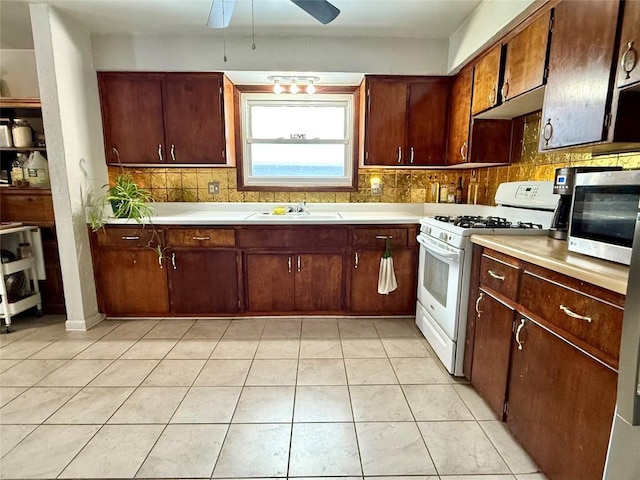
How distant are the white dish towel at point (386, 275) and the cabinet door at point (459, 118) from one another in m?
1.00

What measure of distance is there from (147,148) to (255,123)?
1.02 metres

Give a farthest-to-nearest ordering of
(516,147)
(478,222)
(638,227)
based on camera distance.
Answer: (516,147) → (478,222) → (638,227)

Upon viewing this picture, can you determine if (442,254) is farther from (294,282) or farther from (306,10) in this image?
(306,10)

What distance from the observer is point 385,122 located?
2.84m

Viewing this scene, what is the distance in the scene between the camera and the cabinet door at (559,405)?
998 mm

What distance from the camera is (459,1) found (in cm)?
220

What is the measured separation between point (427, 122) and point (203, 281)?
2422 millimetres

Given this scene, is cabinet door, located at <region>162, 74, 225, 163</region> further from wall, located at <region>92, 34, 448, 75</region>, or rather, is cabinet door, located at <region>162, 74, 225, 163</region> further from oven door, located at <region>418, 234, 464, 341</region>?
oven door, located at <region>418, 234, 464, 341</region>

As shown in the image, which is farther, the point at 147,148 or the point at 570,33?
the point at 147,148

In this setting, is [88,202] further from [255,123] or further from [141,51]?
[255,123]

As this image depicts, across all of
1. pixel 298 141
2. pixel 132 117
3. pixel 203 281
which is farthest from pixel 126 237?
pixel 298 141

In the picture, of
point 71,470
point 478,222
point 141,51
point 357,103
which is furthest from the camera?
point 357,103

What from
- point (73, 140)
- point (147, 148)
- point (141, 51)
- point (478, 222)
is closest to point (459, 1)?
point (478, 222)

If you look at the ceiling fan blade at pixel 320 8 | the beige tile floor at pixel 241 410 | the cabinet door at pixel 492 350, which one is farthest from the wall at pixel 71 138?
the cabinet door at pixel 492 350
